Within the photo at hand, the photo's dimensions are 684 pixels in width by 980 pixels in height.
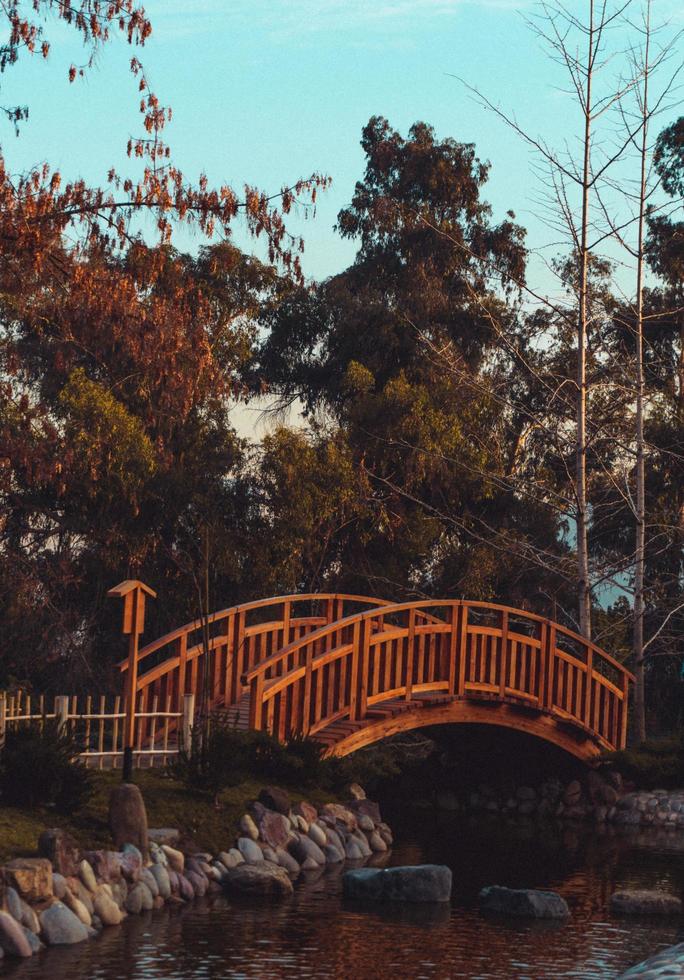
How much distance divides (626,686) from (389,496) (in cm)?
614

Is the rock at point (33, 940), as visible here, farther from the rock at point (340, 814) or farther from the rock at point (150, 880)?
the rock at point (340, 814)

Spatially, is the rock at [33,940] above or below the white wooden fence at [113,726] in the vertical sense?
below

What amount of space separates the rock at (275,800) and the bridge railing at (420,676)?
65.1 inches

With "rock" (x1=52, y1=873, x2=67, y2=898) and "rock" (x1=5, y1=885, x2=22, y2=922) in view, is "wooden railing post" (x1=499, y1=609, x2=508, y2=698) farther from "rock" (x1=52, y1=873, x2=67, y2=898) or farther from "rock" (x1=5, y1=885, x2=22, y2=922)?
"rock" (x1=5, y1=885, x2=22, y2=922)

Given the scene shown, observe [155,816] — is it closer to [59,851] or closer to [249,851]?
[249,851]

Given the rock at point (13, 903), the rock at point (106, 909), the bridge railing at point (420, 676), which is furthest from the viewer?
the bridge railing at point (420, 676)

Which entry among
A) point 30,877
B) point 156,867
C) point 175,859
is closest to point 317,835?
point 175,859

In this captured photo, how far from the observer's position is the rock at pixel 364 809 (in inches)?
661

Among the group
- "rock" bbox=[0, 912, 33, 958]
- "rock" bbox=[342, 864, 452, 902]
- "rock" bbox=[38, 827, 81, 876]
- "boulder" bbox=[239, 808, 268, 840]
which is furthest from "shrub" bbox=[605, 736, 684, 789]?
"rock" bbox=[0, 912, 33, 958]

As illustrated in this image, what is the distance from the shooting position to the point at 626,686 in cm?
2316

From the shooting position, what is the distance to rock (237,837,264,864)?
13812 millimetres

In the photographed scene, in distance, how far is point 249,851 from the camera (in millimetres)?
13883

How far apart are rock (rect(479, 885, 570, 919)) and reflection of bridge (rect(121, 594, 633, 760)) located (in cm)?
398

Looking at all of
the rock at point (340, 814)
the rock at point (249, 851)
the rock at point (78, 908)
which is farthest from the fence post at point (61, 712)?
the rock at point (340, 814)
